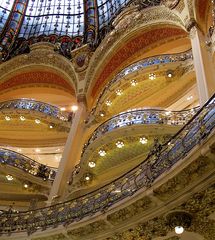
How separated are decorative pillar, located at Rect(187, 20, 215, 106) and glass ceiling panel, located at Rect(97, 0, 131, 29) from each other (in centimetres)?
686

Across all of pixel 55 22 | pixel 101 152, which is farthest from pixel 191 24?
pixel 55 22

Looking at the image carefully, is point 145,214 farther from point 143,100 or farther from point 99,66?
point 99,66

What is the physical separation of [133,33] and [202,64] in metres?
5.51

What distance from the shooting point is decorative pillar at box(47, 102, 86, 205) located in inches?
464

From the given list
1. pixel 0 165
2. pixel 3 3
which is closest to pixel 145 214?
pixel 0 165

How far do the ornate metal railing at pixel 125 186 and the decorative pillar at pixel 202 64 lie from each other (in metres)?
2.57

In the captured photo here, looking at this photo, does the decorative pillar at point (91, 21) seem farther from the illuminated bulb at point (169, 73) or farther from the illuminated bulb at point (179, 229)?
the illuminated bulb at point (179, 229)

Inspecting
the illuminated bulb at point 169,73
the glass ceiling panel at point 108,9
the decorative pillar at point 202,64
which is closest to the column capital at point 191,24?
the decorative pillar at point 202,64

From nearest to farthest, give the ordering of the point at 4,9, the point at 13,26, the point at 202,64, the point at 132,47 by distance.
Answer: the point at 202,64 < the point at 132,47 < the point at 13,26 < the point at 4,9

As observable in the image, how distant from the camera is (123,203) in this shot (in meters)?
7.37

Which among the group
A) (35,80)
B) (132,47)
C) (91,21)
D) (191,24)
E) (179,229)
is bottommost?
(179,229)

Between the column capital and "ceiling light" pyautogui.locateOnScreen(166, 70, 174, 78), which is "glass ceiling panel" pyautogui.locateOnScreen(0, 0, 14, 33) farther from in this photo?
the column capital

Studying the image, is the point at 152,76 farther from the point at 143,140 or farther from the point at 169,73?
the point at 143,140

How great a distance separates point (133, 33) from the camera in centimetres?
1562
